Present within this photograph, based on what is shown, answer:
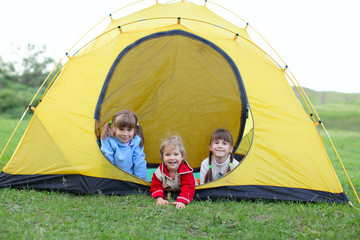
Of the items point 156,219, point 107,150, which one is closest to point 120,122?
point 107,150

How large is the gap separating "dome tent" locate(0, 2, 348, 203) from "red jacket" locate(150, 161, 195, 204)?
0.12m

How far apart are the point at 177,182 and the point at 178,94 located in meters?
1.68

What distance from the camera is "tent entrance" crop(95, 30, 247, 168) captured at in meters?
4.25

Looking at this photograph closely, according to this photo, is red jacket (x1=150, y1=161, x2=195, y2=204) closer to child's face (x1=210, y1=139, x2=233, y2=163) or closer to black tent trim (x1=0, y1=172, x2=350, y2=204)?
black tent trim (x1=0, y1=172, x2=350, y2=204)

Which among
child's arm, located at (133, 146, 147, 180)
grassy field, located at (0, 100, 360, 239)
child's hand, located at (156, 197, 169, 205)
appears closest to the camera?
grassy field, located at (0, 100, 360, 239)

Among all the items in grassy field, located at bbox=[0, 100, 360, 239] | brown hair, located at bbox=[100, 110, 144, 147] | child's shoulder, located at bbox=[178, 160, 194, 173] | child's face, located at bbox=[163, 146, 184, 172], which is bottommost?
grassy field, located at bbox=[0, 100, 360, 239]

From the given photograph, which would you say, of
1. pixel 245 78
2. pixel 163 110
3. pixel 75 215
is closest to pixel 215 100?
pixel 163 110

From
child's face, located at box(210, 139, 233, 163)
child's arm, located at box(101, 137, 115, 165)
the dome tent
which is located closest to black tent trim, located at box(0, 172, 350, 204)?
the dome tent

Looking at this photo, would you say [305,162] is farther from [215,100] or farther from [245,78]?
[215,100]

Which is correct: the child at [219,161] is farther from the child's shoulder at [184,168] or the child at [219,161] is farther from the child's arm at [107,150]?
the child's arm at [107,150]

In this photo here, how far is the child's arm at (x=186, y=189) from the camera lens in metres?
3.05

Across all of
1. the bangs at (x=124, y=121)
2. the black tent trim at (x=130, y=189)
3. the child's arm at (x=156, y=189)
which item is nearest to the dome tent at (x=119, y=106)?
the black tent trim at (x=130, y=189)

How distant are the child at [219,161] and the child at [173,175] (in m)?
0.54

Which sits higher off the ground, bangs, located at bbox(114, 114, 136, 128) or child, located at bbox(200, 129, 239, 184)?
bangs, located at bbox(114, 114, 136, 128)
